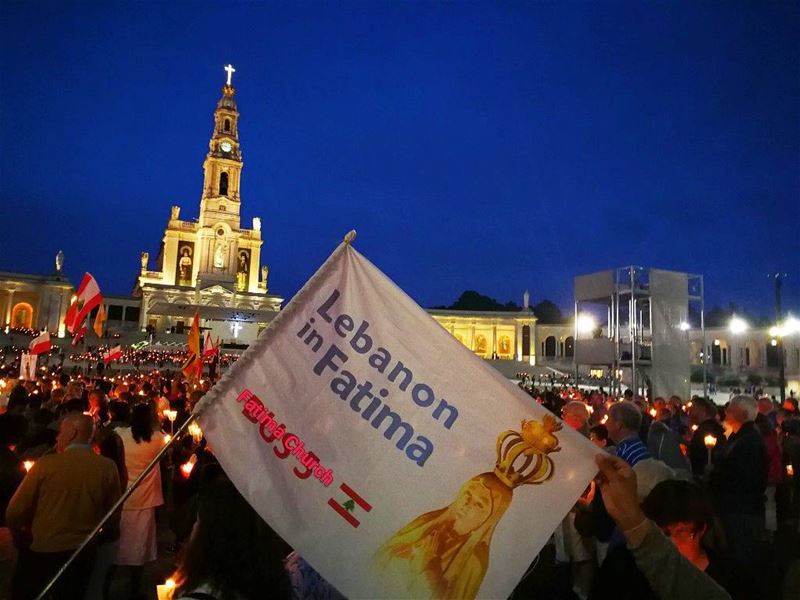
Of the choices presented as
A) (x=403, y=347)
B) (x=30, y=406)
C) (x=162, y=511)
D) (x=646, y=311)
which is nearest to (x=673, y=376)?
(x=646, y=311)

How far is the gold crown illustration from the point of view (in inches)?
87.4

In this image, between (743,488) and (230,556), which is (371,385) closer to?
(230,556)

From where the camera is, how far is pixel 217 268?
7131 cm

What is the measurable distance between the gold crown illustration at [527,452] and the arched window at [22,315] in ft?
232

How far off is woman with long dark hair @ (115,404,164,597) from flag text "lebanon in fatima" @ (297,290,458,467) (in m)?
3.31

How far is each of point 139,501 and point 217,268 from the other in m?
69.7

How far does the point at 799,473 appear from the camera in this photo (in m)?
7.82

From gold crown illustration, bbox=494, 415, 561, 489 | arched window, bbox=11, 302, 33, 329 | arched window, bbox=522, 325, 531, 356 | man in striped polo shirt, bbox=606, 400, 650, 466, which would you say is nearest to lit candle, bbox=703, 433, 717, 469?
man in striped polo shirt, bbox=606, 400, 650, 466

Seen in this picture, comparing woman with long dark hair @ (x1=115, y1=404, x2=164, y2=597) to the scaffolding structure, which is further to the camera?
the scaffolding structure

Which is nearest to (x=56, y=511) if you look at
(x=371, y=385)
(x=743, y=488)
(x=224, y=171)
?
(x=371, y=385)

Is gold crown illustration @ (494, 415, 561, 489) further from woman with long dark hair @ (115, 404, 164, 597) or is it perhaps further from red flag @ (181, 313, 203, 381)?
red flag @ (181, 313, 203, 381)

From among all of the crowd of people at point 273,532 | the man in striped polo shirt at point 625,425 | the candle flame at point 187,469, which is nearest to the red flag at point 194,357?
the crowd of people at point 273,532

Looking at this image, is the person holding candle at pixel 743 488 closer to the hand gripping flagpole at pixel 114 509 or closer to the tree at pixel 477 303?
the hand gripping flagpole at pixel 114 509

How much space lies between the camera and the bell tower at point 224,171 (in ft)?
238
